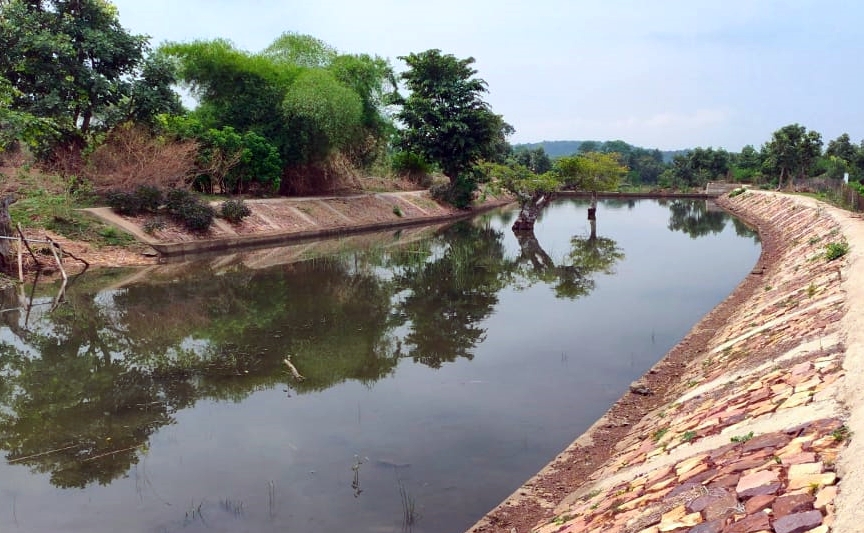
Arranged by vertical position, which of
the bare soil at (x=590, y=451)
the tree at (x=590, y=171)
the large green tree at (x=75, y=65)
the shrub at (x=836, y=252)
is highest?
the large green tree at (x=75, y=65)

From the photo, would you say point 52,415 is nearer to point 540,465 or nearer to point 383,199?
point 540,465

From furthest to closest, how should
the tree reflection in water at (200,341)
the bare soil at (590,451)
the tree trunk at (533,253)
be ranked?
the tree trunk at (533,253) < the tree reflection in water at (200,341) < the bare soil at (590,451)

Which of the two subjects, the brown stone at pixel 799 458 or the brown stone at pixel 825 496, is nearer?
the brown stone at pixel 825 496

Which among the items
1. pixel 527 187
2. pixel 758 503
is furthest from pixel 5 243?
pixel 527 187

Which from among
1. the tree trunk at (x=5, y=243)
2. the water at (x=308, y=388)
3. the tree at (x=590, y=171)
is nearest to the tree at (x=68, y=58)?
the tree trunk at (x=5, y=243)

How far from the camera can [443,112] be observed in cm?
3831

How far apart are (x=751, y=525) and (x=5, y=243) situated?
57.2ft

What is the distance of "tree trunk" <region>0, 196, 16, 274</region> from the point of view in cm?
1550

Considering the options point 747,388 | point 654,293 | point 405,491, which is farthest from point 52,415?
point 654,293

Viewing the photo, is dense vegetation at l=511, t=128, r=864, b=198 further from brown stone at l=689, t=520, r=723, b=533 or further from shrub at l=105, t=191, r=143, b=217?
brown stone at l=689, t=520, r=723, b=533

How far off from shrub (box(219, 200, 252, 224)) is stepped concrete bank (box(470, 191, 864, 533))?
19.2 metres

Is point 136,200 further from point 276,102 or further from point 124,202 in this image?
point 276,102

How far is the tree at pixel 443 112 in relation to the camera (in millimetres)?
37906

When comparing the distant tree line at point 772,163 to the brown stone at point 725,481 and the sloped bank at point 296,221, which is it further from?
the brown stone at point 725,481
